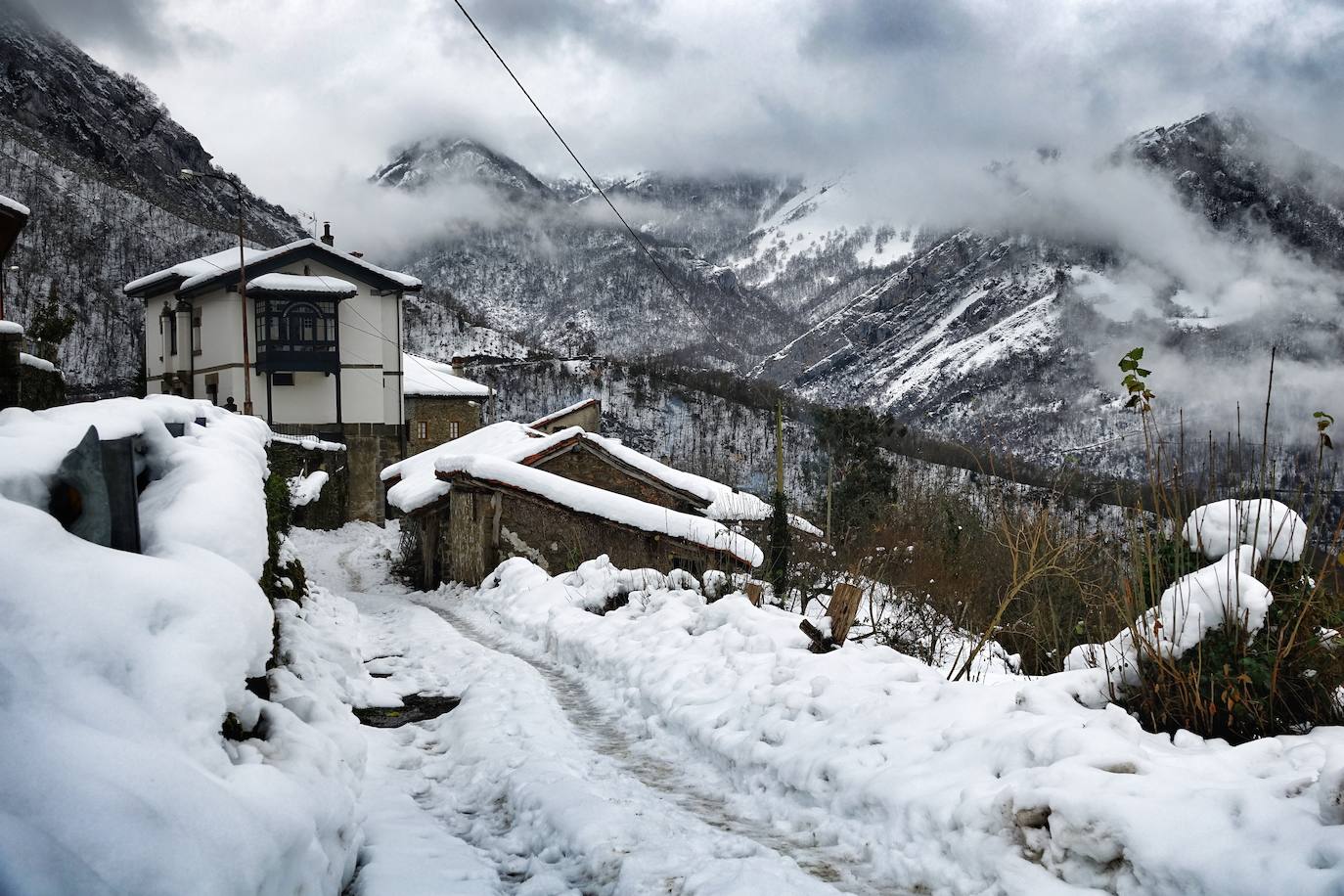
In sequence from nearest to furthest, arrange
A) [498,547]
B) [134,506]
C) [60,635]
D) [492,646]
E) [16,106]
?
[60,635]
[134,506]
[492,646]
[498,547]
[16,106]

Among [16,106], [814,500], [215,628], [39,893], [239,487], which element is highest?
[16,106]

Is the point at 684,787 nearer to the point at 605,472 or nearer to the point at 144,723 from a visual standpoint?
the point at 144,723

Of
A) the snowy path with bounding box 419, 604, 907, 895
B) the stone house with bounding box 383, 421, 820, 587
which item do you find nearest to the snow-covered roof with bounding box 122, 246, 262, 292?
the stone house with bounding box 383, 421, 820, 587

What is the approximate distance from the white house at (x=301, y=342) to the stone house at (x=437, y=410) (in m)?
1.29

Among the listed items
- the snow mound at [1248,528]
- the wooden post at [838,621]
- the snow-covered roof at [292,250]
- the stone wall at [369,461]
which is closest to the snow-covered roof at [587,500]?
the wooden post at [838,621]

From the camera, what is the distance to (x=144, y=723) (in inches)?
96.5

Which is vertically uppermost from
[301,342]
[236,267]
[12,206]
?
[236,267]

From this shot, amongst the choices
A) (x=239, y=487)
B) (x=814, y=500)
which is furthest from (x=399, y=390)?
(x=239, y=487)

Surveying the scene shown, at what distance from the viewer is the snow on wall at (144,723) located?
6.80 ft

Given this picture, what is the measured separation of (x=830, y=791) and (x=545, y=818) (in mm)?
1613

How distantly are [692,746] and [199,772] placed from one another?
4507 millimetres

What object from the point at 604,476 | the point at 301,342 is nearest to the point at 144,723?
the point at 604,476

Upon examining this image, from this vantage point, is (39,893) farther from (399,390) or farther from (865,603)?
Result: (399,390)

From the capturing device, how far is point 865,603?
13.5m
